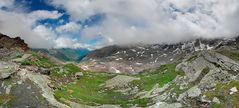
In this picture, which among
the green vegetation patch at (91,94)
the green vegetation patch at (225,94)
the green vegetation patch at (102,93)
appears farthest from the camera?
the green vegetation patch at (91,94)

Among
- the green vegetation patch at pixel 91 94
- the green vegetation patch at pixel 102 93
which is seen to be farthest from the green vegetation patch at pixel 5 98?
the green vegetation patch at pixel 91 94

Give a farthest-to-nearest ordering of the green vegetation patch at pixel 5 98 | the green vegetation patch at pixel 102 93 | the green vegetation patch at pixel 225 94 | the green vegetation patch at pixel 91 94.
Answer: the green vegetation patch at pixel 91 94
the green vegetation patch at pixel 102 93
the green vegetation patch at pixel 5 98
the green vegetation patch at pixel 225 94

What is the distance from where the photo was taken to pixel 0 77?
12600cm

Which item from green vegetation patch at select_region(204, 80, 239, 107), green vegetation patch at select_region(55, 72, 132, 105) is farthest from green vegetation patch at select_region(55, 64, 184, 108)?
green vegetation patch at select_region(204, 80, 239, 107)

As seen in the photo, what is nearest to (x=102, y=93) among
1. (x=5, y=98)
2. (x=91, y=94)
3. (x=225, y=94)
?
(x=91, y=94)

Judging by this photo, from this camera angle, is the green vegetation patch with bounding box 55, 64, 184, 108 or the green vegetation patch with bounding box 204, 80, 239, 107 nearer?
the green vegetation patch with bounding box 204, 80, 239, 107

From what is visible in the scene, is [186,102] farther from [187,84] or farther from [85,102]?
[85,102]

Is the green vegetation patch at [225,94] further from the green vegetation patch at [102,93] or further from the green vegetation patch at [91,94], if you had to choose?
the green vegetation patch at [91,94]

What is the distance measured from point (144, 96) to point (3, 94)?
155 feet

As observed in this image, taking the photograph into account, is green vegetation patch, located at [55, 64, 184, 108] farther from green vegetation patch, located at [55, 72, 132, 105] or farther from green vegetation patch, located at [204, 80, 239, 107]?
green vegetation patch, located at [204, 80, 239, 107]

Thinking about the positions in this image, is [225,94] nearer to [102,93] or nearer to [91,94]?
[91,94]

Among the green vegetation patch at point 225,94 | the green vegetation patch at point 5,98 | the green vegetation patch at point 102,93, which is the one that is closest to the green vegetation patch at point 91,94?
the green vegetation patch at point 102,93

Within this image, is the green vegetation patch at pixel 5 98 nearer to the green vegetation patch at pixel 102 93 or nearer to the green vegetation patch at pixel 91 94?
the green vegetation patch at pixel 102 93

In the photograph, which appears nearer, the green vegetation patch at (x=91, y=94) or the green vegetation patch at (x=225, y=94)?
the green vegetation patch at (x=225, y=94)
